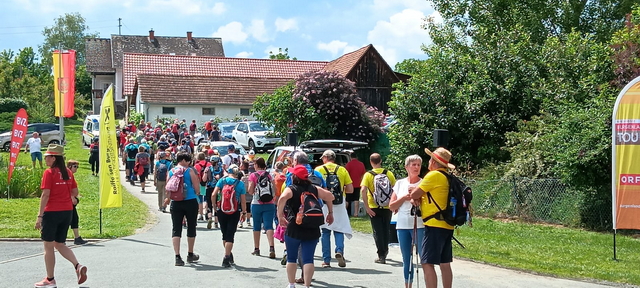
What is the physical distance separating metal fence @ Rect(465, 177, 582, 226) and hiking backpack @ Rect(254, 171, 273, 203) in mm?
8996

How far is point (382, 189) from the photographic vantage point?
1122 cm

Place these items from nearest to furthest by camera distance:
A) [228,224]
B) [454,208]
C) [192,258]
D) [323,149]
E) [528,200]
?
1. [454,208]
2. [228,224]
3. [192,258]
4. [323,149]
5. [528,200]

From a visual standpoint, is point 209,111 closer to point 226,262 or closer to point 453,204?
point 226,262

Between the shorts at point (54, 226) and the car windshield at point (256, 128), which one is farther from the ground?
the car windshield at point (256, 128)

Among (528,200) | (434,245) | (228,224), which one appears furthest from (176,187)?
(528,200)

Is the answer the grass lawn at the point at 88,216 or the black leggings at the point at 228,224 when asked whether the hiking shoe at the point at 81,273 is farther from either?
the grass lawn at the point at 88,216

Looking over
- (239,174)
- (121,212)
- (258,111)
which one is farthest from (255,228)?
(258,111)

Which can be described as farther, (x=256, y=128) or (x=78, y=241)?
(x=256, y=128)

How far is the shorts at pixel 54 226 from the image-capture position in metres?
9.44

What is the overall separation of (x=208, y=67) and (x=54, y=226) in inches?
1790

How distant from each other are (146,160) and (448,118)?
974cm

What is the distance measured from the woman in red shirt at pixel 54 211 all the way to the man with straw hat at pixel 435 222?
4.40m

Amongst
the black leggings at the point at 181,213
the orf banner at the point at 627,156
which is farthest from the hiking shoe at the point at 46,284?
the orf banner at the point at 627,156

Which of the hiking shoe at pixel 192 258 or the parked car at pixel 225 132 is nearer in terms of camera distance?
the hiking shoe at pixel 192 258
